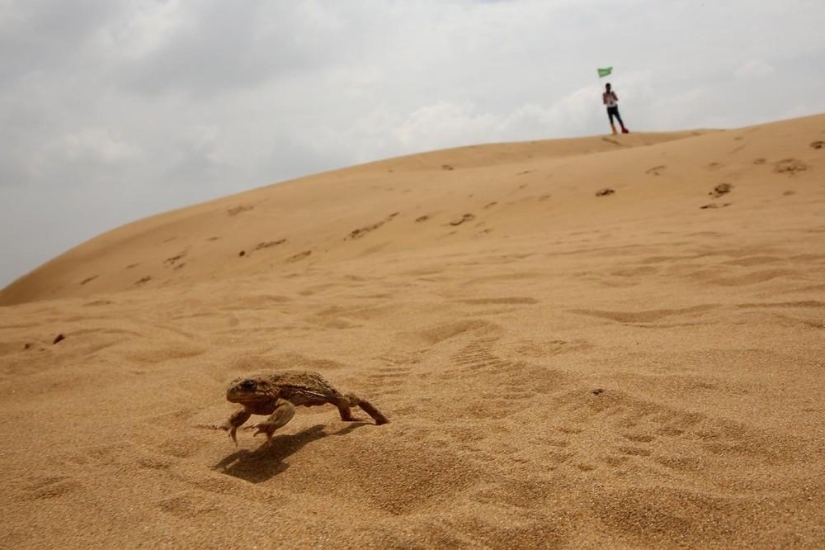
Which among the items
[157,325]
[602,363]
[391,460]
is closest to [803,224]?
[602,363]

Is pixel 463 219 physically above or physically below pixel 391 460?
above

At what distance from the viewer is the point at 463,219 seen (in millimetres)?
8680

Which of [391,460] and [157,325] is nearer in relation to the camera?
[391,460]

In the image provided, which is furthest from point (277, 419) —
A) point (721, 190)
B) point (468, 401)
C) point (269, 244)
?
point (269, 244)

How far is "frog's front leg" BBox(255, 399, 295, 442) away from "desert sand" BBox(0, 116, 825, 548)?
98 millimetres

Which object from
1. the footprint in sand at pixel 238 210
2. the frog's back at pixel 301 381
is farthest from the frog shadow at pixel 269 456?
the footprint in sand at pixel 238 210

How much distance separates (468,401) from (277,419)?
67 centimetres

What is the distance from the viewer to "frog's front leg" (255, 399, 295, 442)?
1.81 m

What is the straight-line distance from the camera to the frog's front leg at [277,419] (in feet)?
5.95

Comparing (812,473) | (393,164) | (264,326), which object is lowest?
(812,473)

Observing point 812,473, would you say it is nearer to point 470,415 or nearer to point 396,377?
point 470,415

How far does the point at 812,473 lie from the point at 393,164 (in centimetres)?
1838

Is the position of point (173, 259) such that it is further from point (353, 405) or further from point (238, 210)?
point (353, 405)

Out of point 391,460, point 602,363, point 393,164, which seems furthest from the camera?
point 393,164
